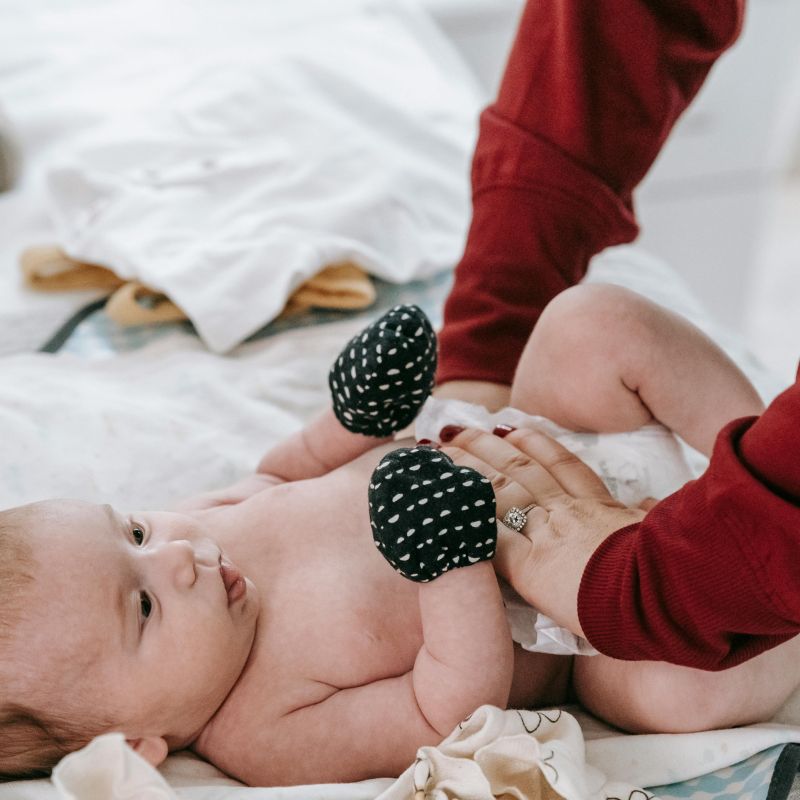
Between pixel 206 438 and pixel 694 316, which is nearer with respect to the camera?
pixel 206 438

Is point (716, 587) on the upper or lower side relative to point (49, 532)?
upper

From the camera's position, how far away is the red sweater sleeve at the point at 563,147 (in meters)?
1.02

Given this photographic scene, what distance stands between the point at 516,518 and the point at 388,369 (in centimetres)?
17

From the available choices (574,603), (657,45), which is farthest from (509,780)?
(657,45)

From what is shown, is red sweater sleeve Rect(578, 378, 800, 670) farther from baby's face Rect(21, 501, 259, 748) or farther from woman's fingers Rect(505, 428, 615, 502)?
baby's face Rect(21, 501, 259, 748)

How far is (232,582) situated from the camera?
0.83 meters

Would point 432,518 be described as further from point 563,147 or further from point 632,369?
point 563,147

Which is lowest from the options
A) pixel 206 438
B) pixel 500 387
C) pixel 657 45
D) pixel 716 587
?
pixel 206 438

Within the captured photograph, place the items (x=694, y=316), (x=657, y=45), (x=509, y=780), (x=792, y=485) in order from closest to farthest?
(x=792, y=485) → (x=509, y=780) → (x=657, y=45) → (x=694, y=316)

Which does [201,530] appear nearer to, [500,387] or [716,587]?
[500,387]

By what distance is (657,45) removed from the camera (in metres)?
1.01

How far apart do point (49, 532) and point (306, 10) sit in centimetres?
142

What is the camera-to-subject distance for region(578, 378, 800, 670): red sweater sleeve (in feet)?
1.80

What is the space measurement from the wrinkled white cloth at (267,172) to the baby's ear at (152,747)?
55 centimetres
